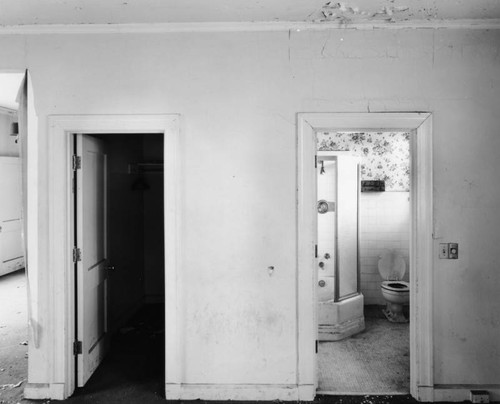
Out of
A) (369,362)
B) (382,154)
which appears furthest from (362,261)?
(369,362)

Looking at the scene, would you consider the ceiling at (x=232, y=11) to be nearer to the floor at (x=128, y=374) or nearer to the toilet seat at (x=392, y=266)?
the floor at (x=128, y=374)

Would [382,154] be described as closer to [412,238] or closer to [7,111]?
[412,238]

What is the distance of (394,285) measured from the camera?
4586mm

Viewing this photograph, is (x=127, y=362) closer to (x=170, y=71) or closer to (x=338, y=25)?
(x=170, y=71)

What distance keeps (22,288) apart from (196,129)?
4.80 meters

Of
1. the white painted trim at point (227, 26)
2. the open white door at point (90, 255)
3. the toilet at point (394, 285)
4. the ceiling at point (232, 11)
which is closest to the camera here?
the ceiling at point (232, 11)

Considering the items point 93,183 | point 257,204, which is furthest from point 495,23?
point 93,183

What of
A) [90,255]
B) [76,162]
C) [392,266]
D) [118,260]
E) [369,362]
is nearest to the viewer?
[76,162]

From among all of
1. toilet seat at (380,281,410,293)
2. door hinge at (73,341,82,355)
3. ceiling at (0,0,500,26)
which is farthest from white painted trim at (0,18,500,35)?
toilet seat at (380,281,410,293)

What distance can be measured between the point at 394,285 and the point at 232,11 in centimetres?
360

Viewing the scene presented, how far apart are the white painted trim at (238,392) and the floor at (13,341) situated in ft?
3.89

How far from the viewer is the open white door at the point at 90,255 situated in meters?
2.91

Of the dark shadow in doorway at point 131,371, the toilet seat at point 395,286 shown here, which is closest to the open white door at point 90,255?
the dark shadow in doorway at point 131,371

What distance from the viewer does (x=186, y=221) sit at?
2781 millimetres
